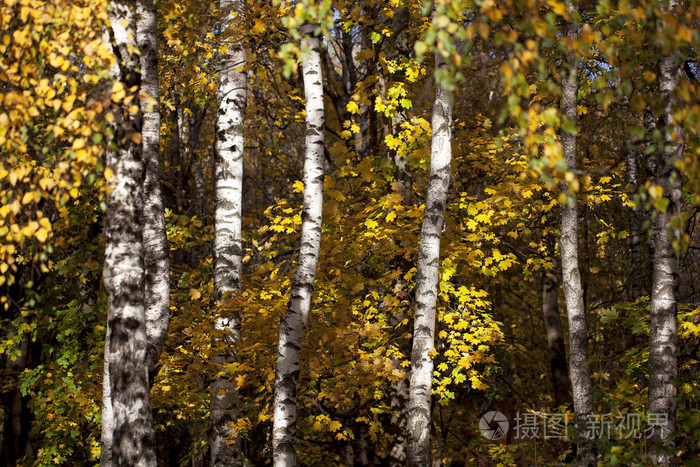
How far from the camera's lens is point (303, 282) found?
6059 millimetres

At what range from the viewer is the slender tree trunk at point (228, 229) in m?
6.59

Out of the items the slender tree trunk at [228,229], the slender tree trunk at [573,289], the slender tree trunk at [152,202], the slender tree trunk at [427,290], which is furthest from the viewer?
the slender tree trunk at [573,289]

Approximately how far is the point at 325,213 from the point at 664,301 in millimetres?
4252

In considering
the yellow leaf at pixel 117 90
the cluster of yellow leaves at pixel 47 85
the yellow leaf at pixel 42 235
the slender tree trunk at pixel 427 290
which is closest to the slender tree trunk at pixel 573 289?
the slender tree trunk at pixel 427 290

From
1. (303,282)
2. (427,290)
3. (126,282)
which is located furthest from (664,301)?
(126,282)

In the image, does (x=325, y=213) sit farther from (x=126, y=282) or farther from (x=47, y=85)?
(x=47, y=85)

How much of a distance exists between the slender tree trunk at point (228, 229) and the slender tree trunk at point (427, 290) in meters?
1.96

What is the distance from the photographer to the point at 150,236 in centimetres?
586

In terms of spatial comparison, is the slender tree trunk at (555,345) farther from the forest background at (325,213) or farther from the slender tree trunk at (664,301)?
the slender tree trunk at (664,301)

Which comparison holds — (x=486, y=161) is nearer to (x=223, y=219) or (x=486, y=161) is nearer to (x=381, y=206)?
(x=381, y=206)

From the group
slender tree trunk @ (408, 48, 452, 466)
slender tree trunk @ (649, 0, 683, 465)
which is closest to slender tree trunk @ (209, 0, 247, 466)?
slender tree trunk @ (408, 48, 452, 466)

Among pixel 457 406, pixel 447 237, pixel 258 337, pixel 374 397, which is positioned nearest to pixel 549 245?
pixel 457 406

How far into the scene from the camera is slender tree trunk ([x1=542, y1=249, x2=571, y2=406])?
12422 mm

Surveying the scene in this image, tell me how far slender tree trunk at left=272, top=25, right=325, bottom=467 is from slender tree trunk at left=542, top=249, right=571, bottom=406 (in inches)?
283
